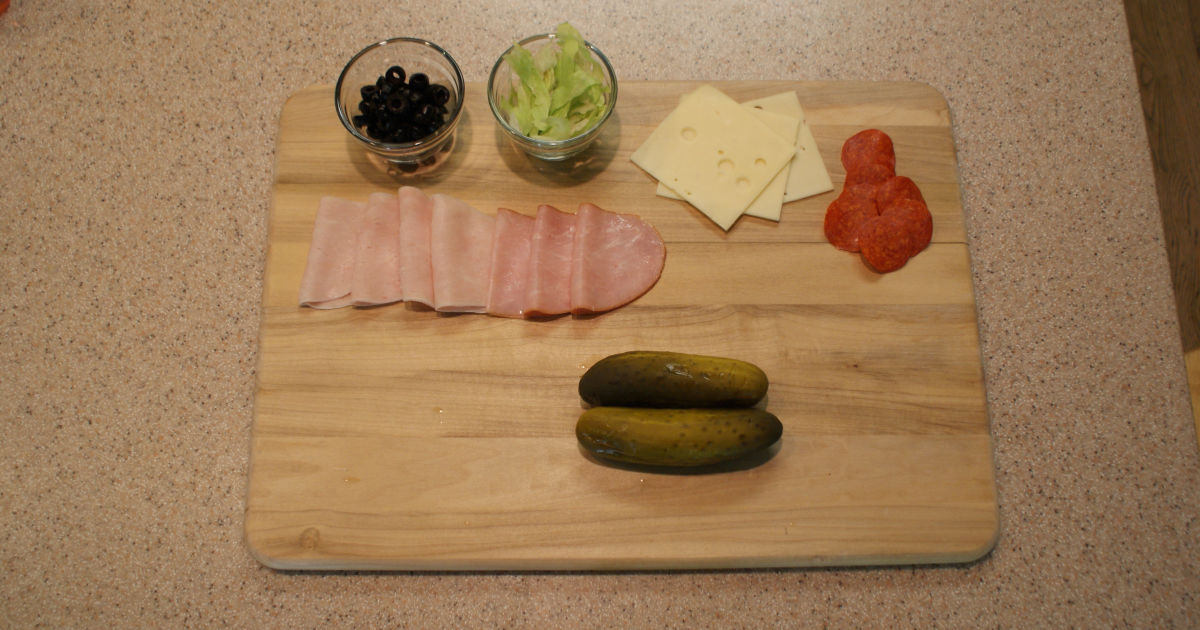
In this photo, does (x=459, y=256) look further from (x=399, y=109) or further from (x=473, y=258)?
(x=399, y=109)

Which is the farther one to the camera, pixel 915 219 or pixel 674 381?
pixel 915 219

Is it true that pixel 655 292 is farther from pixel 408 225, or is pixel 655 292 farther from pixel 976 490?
pixel 976 490

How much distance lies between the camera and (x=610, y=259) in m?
1.27

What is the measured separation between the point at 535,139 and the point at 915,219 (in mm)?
665

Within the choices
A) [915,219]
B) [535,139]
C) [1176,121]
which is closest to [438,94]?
[535,139]

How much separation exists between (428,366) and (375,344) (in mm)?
100

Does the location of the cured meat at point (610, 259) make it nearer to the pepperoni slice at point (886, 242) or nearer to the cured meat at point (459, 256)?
the cured meat at point (459, 256)

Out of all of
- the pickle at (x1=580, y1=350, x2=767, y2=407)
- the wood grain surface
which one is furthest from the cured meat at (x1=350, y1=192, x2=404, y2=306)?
the wood grain surface

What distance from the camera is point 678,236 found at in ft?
4.31

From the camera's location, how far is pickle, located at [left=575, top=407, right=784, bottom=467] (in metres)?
1.07

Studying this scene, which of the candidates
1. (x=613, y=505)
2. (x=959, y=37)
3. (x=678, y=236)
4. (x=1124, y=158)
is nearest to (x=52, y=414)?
(x=613, y=505)

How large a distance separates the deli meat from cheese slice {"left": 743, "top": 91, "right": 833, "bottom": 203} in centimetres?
27

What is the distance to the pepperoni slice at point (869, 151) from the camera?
4.33 ft

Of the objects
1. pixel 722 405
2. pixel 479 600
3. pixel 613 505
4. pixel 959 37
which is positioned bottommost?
pixel 479 600
